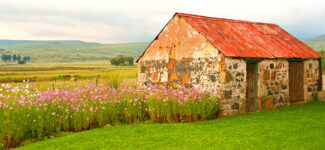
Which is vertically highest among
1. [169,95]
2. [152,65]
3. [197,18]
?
[197,18]

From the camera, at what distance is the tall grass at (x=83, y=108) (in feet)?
28.9

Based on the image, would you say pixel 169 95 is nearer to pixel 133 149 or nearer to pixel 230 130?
pixel 230 130

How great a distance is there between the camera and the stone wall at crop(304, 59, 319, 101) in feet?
51.5

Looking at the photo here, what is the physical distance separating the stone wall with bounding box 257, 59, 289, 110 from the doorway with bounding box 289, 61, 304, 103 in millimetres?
806

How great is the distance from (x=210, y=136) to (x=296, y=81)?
344 inches

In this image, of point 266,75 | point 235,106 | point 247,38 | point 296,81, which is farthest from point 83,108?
point 296,81

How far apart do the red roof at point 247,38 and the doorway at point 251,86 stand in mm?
522

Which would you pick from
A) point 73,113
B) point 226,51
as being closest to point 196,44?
point 226,51

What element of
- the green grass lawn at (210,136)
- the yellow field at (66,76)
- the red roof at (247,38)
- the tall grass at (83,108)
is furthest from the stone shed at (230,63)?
the yellow field at (66,76)

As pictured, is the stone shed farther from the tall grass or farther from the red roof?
the tall grass

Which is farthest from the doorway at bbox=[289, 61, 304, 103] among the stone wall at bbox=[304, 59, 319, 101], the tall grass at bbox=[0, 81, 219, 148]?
the tall grass at bbox=[0, 81, 219, 148]

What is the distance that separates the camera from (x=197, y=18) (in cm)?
1359

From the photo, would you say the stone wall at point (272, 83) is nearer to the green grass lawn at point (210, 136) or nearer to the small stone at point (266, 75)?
the small stone at point (266, 75)

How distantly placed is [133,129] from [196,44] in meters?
4.46
